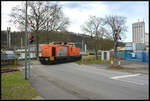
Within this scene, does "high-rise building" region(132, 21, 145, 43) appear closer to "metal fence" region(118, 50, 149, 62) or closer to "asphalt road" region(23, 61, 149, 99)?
"asphalt road" region(23, 61, 149, 99)

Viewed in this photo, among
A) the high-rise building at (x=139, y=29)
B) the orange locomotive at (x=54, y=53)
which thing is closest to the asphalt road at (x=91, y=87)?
the high-rise building at (x=139, y=29)

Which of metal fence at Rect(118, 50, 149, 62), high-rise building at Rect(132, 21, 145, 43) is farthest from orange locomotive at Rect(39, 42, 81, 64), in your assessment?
high-rise building at Rect(132, 21, 145, 43)

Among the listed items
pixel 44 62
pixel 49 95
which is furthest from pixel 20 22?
pixel 49 95

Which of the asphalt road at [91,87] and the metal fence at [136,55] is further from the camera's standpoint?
the metal fence at [136,55]

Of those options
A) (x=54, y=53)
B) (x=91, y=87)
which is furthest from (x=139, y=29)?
(x=54, y=53)

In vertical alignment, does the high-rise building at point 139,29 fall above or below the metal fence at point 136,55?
above

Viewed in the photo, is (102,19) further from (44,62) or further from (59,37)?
(44,62)

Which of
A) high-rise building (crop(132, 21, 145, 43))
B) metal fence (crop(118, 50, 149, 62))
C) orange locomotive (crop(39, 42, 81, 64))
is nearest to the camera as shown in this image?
high-rise building (crop(132, 21, 145, 43))

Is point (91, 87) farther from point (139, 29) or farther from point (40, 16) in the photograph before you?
point (40, 16)

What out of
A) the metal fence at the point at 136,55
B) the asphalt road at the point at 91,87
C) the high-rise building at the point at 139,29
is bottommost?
the asphalt road at the point at 91,87

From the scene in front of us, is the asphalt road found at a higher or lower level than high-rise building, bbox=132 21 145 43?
lower

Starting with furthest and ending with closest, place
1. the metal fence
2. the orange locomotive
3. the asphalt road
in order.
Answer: the metal fence < the orange locomotive < the asphalt road

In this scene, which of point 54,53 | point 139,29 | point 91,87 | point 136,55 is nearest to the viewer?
point 139,29

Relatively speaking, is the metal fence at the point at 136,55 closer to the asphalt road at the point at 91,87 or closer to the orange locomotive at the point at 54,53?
the orange locomotive at the point at 54,53
